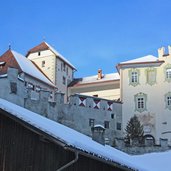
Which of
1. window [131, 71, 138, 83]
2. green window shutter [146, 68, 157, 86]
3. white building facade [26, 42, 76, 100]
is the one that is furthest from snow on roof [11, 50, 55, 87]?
green window shutter [146, 68, 157, 86]

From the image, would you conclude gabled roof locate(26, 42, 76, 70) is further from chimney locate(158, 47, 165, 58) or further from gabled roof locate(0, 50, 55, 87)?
chimney locate(158, 47, 165, 58)

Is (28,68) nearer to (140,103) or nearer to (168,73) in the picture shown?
(140,103)

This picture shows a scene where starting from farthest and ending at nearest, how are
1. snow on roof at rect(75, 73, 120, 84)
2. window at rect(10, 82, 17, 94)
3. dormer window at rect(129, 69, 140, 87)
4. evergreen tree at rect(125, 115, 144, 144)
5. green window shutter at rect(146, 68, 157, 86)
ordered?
snow on roof at rect(75, 73, 120, 84) < dormer window at rect(129, 69, 140, 87) < green window shutter at rect(146, 68, 157, 86) < evergreen tree at rect(125, 115, 144, 144) < window at rect(10, 82, 17, 94)

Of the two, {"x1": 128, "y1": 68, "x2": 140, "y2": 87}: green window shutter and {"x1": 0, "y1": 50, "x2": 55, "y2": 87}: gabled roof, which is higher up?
{"x1": 0, "y1": 50, "x2": 55, "y2": 87}: gabled roof

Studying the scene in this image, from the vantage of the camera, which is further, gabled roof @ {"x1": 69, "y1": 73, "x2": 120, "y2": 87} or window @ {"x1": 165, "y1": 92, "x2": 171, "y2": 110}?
gabled roof @ {"x1": 69, "y1": 73, "x2": 120, "y2": 87}

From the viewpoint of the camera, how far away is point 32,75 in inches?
2009

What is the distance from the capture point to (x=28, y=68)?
177 feet

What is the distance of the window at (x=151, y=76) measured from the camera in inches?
2003

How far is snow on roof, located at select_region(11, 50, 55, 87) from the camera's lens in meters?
51.8

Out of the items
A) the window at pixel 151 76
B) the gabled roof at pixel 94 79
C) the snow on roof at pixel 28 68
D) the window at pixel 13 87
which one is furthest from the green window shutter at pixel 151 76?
the window at pixel 13 87

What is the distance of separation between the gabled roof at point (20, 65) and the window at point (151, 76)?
441 inches

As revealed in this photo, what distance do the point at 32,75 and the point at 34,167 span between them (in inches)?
1514

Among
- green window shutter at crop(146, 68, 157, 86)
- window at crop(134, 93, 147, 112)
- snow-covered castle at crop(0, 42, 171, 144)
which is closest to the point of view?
snow-covered castle at crop(0, 42, 171, 144)

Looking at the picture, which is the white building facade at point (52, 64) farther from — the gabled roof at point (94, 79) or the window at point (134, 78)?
the window at point (134, 78)
